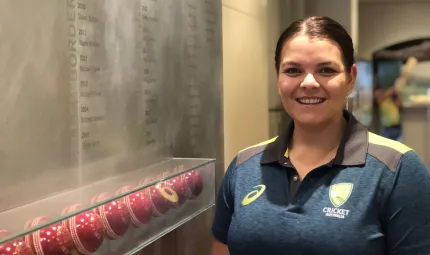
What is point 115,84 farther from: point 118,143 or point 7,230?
point 7,230

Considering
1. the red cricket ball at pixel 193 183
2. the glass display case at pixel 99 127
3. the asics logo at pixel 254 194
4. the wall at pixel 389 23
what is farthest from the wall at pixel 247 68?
the wall at pixel 389 23

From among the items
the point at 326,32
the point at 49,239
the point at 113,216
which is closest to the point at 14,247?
the point at 49,239

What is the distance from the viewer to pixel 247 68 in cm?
209

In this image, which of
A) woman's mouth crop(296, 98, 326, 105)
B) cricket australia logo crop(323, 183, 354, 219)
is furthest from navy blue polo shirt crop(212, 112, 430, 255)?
woman's mouth crop(296, 98, 326, 105)

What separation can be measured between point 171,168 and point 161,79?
0.24 m

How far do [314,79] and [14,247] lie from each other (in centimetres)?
60

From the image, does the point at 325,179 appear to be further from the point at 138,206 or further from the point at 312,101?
the point at 138,206

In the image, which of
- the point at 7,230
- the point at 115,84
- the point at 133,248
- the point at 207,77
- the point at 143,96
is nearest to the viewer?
the point at 7,230

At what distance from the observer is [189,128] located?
5.36 feet

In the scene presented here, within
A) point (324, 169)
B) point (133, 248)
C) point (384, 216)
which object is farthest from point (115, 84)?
point (384, 216)

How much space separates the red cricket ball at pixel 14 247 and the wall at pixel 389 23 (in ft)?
8.77

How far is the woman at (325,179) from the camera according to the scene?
100 centimetres

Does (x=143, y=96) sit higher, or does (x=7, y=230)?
(x=143, y=96)

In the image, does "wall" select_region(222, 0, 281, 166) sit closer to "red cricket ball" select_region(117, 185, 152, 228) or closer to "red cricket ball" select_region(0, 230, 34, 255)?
"red cricket ball" select_region(117, 185, 152, 228)
